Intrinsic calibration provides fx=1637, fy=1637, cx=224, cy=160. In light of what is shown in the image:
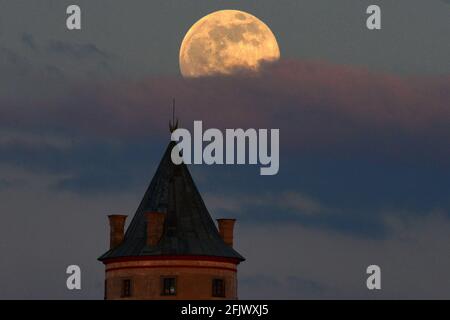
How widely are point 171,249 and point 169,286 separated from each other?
223 centimetres

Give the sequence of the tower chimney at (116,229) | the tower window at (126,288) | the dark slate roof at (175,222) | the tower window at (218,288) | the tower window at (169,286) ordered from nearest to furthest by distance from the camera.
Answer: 1. the tower window at (169,286)
2. the tower window at (218,288)
3. the tower window at (126,288)
4. the dark slate roof at (175,222)
5. the tower chimney at (116,229)

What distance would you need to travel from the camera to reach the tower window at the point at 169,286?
302 ft

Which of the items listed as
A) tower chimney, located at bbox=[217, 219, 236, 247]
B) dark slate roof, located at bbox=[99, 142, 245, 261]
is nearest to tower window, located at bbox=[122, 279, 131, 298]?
dark slate roof, located at bbox=[99, 142, 245, 261]

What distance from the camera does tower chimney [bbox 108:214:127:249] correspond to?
96625 millimetres

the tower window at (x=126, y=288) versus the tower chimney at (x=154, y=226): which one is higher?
the tower chimney at (x=154, y=226)

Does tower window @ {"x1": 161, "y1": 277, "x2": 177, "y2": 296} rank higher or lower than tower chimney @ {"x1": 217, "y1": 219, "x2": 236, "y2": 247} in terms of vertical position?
lower

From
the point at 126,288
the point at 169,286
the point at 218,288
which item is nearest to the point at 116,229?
the point at 126,288

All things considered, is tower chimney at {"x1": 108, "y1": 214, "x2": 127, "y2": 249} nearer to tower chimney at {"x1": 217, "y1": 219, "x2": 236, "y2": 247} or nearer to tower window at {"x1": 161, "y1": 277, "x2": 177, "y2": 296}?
tower window at {"x1": 161, "y1": 277, "x2": 177, "y2": 296}

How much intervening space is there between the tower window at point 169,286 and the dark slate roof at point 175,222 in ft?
4.88

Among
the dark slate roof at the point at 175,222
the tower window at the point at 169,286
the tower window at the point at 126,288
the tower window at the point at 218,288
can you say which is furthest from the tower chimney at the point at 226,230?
the tower window at the point at 126,288

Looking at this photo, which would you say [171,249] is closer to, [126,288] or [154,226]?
[154,226]

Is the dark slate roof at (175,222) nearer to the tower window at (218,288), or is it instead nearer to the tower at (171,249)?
the tower at (171,249)
